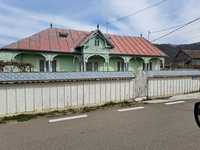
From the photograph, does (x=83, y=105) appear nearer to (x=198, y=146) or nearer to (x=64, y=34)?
(x=198, y=146)

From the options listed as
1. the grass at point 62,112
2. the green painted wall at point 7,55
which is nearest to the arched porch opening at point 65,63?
the green painted wall at point 7,55

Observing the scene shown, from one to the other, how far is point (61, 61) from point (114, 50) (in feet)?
19.9

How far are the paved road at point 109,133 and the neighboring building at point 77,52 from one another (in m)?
12.6

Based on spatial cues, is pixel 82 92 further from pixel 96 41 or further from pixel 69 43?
pixel 96 41

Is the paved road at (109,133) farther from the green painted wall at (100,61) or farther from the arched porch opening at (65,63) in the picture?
the green painted wall at (100,61)

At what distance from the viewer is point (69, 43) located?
66.1ft

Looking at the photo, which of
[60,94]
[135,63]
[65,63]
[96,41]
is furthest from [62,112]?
[135,63]

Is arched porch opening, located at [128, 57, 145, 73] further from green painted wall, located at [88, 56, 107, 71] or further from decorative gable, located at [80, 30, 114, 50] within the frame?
decorative gable, located at [80, 30, 114, 50]

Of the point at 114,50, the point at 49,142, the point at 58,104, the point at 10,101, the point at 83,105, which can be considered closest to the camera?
the point at 49,142

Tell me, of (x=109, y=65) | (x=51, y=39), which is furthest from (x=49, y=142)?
(x=109, y=65)

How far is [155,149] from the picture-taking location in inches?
151

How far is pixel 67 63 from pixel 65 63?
22 centimetres

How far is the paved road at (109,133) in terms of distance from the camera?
162 inches

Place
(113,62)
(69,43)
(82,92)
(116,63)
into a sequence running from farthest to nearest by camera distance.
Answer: (116,63), (113,62), (69,43), (82,92)
